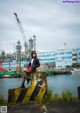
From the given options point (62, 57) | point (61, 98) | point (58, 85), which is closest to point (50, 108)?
point (61, 98)

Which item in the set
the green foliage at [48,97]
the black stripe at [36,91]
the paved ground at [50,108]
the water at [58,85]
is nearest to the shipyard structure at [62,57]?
the water at [58,85]

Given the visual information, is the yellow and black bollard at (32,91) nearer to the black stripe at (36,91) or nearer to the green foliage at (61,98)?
the black stripe at (36,91)

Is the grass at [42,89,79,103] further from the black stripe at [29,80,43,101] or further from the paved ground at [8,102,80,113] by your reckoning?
the paved ground at [8,102,80,113]

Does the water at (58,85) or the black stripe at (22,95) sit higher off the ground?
the black stripe at (22,95)

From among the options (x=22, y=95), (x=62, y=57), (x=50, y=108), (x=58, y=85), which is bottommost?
(x=58, y=85)

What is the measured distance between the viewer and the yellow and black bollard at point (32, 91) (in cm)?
605

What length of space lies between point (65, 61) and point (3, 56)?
1813 inches

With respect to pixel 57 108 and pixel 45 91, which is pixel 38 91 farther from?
pixel 57 108

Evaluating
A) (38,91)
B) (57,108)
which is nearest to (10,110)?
(57,108)

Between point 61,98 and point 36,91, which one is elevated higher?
point 36,91

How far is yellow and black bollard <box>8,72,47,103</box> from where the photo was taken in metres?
6.05

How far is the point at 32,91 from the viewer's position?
20.4 ft

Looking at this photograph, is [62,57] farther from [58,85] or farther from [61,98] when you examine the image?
[61,98]

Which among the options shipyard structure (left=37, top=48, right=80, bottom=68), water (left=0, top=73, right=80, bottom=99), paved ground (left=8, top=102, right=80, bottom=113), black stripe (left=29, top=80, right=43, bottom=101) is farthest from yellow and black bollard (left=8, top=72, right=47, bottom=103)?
shipyard structure (left=37, top=48, right=80, bottom=68)
